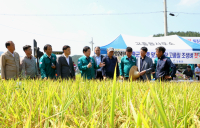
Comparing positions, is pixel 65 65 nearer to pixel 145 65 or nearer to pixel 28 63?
pixel 28 63

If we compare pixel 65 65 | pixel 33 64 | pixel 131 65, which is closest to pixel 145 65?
pixel 131 65

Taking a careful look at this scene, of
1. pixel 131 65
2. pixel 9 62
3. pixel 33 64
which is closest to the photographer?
pixel 9 62

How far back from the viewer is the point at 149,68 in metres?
4.13

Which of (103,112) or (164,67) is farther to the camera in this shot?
(164,67)

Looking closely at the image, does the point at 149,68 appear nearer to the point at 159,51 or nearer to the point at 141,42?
the point at 159,51

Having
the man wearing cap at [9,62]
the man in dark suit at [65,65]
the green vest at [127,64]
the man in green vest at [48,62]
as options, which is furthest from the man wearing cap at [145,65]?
the man wearing cap at [9,62]

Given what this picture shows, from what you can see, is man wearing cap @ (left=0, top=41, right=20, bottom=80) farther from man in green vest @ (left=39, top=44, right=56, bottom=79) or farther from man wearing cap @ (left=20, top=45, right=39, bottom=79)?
man in green vest @ (left=39, top=44, right=56, bottom=79)

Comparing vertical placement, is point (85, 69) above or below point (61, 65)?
below

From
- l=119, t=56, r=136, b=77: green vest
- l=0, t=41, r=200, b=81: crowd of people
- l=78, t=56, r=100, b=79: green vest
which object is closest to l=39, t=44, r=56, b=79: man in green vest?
l=0, t=41, r=200, b=81: crowd of people

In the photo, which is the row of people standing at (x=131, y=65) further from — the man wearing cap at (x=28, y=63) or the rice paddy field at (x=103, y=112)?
the rice paddy field at (x=103, y=112)

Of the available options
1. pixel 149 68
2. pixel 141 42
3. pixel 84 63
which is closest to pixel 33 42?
pixel 84 63

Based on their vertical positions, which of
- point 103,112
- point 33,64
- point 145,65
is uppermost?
point 33,64

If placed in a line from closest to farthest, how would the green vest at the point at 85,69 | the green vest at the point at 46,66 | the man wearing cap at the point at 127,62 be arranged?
1. the green vest at the point at 46,66
2. the green vest at the point at 85,69
3. the man wearing cap at the point at 127,62

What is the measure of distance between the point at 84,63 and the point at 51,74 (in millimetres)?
926
